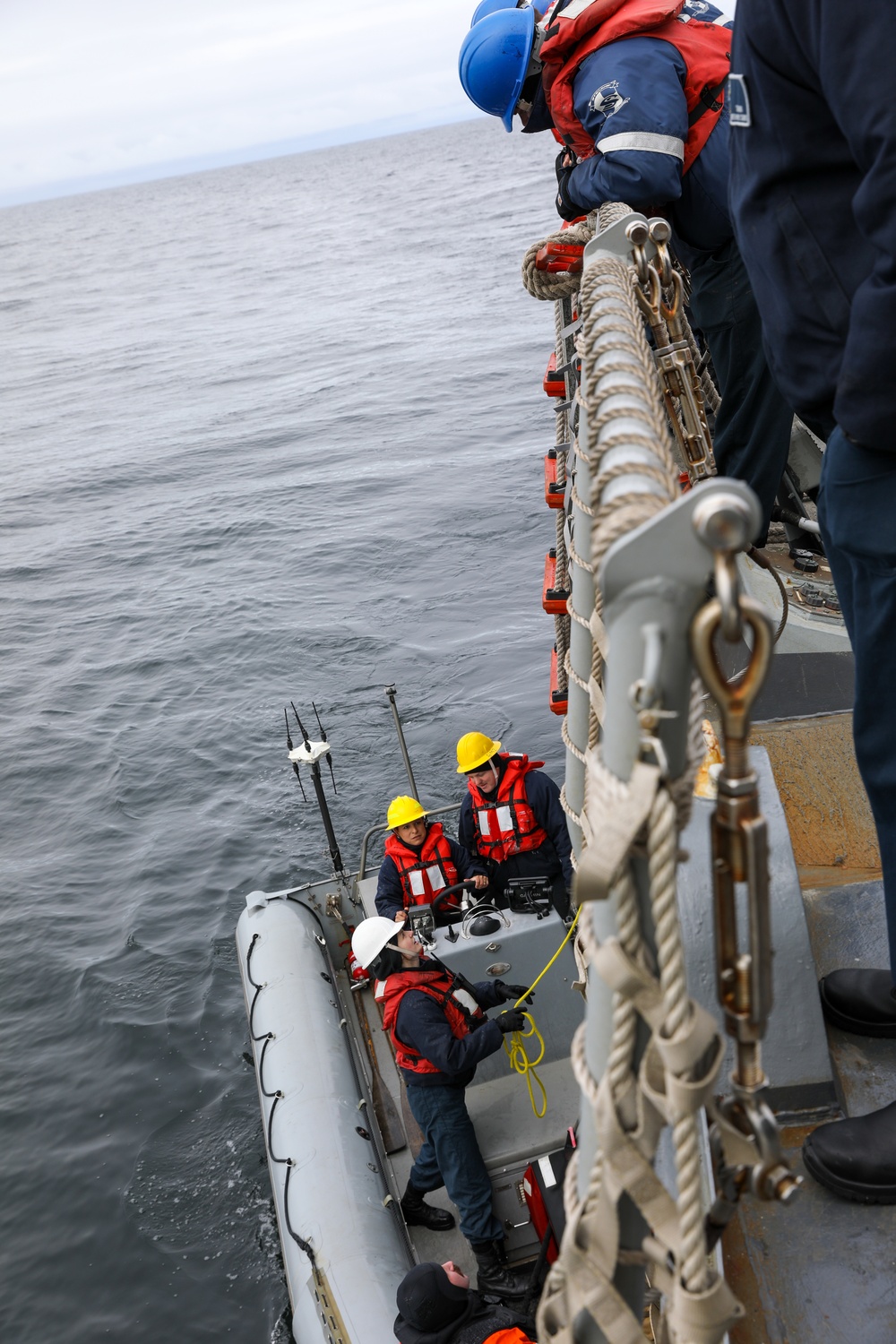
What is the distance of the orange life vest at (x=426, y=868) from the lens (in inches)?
285

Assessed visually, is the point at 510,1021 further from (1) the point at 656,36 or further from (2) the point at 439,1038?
(1) the point at 656,36

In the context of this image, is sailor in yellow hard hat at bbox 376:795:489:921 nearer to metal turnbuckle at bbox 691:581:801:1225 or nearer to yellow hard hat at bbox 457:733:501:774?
yellow hard hat at bbox 457:733:501:774

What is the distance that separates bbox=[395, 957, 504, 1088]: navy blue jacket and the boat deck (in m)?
3.27

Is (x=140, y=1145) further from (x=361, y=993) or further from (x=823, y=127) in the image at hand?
(x=823, y=127)

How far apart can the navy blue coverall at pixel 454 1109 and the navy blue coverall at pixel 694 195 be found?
10.3 ft

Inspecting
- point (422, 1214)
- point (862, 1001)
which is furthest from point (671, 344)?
point (422, 1214)

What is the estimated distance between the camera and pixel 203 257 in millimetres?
102750

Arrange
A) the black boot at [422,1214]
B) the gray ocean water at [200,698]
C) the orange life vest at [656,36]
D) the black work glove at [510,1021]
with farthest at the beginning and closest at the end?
the gray ocean water at [200,698] < the black boot at [422,1214] < the black work glove at [510,1021] < the orange life vest at [656,36]

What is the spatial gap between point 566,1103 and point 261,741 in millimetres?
11472

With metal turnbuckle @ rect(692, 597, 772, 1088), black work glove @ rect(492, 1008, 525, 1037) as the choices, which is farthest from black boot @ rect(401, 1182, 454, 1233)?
metal turnbuckle @ rect(692, 597, 772, 1088)

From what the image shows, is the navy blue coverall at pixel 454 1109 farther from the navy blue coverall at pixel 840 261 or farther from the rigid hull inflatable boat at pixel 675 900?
the navy blue coverall at pixel 840 261

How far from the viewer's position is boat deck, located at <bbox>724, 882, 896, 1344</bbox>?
2.09 m

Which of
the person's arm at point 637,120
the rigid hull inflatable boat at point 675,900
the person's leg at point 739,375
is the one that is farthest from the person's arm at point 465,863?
the person's arm at point 637,120

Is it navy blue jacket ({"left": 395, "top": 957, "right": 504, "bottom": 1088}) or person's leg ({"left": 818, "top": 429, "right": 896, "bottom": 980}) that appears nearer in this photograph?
person's leg ({"left": 818, "top": 429, "right": 896, "bottom": 980})
